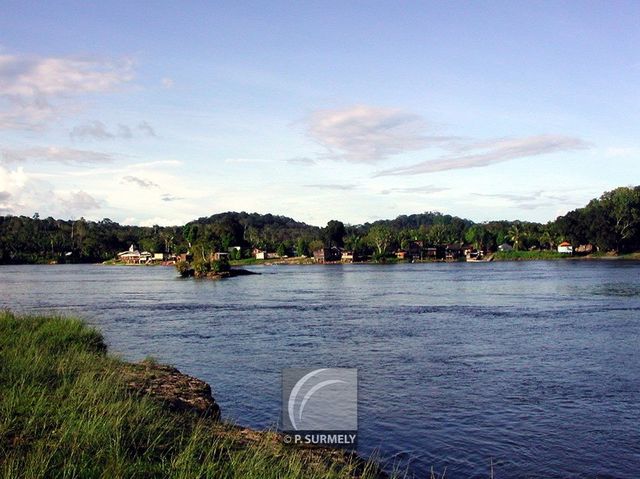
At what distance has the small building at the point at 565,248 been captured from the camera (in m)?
183

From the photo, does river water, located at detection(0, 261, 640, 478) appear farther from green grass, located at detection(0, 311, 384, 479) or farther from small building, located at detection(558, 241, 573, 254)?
small building, located at detection(558, 241, 573, 254)

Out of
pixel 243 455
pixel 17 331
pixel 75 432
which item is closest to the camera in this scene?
pixel 75 432

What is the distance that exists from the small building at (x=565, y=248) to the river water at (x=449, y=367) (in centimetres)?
13714

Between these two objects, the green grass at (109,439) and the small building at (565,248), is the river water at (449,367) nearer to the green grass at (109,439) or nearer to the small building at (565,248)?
the green grass at (109,439)

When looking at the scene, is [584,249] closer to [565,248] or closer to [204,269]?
[565,248]

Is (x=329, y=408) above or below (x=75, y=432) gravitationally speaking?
below

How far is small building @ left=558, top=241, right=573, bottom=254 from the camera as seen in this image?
182688mm

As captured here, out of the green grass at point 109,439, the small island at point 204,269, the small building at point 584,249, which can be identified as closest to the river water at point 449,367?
the green grass at point 109,439

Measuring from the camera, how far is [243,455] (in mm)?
9898

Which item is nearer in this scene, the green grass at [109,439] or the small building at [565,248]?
the green grass at [109,439]

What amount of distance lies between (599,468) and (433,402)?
575cm

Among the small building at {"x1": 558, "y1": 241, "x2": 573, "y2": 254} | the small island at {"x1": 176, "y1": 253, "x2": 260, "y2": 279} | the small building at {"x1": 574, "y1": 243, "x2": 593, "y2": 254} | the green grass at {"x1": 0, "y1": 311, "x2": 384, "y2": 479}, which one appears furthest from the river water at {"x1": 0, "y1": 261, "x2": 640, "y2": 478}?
the small building at {"x1": 558, "y1": 241, "x2": 573, "y2": 254}

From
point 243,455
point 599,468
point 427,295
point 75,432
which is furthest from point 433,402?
point 427,295

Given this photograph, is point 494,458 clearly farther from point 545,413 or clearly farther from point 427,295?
point 427,295
